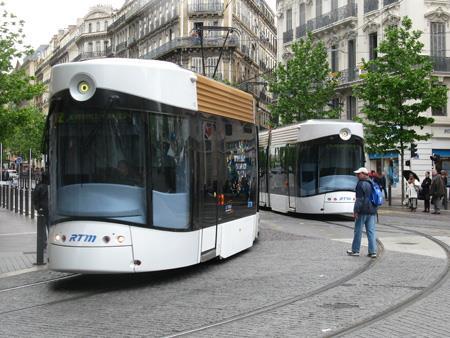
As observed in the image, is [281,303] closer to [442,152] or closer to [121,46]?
[442,152]

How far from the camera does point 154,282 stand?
391 inches

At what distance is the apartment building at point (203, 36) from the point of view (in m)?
68.2

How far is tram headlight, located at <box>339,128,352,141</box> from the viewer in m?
20.5

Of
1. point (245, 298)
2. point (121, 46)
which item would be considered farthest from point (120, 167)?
point (121, 46)

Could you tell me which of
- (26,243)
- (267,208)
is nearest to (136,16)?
(267,208)

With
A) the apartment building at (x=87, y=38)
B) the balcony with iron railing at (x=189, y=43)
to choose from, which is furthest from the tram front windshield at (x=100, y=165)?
the apartment building at (x=87, y=38)

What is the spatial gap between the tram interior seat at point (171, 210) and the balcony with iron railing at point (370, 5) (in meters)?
35.1

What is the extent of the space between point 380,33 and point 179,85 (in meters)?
34.0

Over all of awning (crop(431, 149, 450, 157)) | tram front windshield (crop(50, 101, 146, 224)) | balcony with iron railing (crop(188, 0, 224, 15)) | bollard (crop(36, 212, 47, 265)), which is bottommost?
bollard (crop(36, 212, 47, 265))

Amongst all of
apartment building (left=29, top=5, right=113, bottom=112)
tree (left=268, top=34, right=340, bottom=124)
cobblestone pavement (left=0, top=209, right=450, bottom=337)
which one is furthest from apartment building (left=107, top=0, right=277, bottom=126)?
cobblestone pavement (left=0, top=209, right=450, bottom=337)

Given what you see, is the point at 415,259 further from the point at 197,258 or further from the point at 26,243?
the point at 26,243

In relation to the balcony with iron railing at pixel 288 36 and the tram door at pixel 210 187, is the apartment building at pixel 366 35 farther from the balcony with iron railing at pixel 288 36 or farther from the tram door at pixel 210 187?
the tram door at pixel 210 187

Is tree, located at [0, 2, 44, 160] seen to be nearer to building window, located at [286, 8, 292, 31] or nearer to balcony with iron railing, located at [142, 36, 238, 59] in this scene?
building window, located at [286, 8, 292, 31]

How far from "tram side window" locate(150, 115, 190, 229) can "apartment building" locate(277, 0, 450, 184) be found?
26.8 meters
